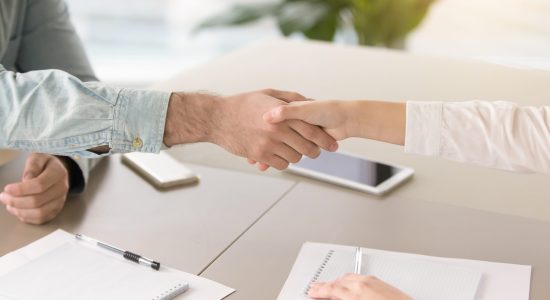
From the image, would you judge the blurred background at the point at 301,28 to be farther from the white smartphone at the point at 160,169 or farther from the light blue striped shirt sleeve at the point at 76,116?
the light blue striped shirt sleeve at the point at 76,116

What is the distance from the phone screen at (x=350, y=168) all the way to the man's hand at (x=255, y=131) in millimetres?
78

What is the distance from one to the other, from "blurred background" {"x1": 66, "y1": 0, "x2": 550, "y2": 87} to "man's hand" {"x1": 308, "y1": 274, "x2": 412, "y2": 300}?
7.14 feet

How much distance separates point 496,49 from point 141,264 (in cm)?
253

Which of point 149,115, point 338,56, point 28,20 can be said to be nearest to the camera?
point 149,115

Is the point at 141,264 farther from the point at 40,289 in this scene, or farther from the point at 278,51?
the point at 278,51

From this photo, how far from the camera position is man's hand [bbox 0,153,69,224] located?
1.32 metres

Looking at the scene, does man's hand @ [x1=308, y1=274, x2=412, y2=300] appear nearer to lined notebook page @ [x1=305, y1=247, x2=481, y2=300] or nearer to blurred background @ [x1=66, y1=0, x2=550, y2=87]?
lined notebook page @ [x1=305, y1=247, x2=481, y2=300]

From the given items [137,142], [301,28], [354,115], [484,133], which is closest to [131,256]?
[137,142]

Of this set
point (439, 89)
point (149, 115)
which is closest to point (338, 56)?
point (439, 89)

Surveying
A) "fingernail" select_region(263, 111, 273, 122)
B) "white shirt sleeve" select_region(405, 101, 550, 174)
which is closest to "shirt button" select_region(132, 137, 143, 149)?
"fingernail" select_region(263, 111, 273, 122)

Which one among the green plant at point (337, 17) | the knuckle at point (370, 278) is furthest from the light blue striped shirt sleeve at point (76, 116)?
the green plant at point (337, 17)

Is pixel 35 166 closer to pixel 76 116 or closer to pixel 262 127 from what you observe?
pixel 76 116

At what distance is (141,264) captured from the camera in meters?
1.18

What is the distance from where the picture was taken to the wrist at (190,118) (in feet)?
4.49
